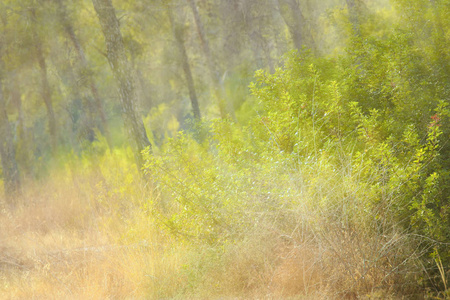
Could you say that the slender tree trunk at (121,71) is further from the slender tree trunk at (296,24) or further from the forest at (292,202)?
the slender tree trunk at (296,24)

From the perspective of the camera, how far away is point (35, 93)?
19.4 m

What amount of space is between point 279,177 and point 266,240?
2.20 feet

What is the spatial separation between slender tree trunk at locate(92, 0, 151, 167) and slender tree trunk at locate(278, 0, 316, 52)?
4.44 m

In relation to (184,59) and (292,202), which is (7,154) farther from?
(292,202)

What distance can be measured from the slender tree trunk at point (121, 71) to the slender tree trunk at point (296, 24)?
4436mm

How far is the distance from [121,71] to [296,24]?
15.6 feet

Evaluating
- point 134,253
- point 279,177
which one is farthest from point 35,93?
point 279,177

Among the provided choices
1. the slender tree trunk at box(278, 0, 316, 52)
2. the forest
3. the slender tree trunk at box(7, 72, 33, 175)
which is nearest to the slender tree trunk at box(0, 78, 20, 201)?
the forest

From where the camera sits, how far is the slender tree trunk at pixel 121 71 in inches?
318

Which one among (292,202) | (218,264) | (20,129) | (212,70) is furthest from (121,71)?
(20,129)

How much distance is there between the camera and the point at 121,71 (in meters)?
8.18

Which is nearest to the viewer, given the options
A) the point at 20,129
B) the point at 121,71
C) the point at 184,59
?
the point at 121,71

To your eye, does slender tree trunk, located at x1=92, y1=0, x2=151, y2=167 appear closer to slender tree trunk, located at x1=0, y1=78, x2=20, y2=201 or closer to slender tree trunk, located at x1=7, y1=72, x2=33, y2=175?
slender tree trunk, located at x1=0, y1=78, x2=20, y2=201

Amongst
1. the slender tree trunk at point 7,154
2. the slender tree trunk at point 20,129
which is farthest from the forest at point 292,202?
the slender tree trunk at point 20,129
